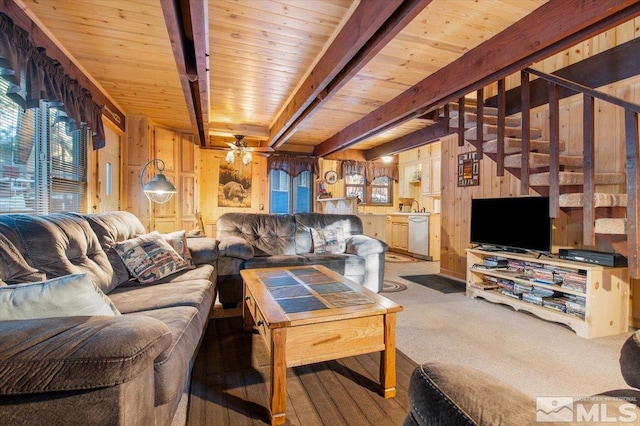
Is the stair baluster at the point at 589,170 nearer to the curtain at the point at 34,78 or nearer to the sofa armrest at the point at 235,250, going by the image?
the sofa armrest at the point at 235,250

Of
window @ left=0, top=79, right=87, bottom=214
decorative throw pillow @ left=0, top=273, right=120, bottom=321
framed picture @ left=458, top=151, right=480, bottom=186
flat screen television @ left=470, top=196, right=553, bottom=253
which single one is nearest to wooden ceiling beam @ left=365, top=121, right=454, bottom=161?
framed picture @ left=458, top=151, right=480, bottom=186

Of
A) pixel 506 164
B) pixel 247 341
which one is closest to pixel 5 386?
pixel 247 341

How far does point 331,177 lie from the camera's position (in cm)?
710

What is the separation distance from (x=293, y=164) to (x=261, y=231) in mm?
3172

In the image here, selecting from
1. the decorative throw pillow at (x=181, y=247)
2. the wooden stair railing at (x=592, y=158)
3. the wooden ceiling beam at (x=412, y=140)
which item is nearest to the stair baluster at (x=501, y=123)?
the wooden stair railing at (x=592, y=158)

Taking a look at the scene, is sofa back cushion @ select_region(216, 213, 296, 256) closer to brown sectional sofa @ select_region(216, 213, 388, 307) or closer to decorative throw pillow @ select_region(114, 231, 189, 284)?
brown sectional sofa @ select_region(216, 213, 388, 307)

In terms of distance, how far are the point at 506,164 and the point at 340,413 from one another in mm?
2670

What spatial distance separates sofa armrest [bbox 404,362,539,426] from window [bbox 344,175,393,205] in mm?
6715

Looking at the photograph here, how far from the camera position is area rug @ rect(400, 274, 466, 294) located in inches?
153

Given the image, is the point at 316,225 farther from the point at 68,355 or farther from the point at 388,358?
the point at 68,355

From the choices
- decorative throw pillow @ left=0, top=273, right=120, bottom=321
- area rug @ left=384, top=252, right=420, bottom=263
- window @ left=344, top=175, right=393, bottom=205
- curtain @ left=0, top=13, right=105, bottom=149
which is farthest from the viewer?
window @ left=344, top=175, right=393, bottom=205

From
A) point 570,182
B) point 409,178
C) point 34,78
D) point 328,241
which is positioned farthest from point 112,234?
point 409,178

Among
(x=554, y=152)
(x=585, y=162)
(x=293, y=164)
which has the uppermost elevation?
(x=293, y=164)

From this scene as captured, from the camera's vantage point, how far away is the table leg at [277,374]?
1414 mm
